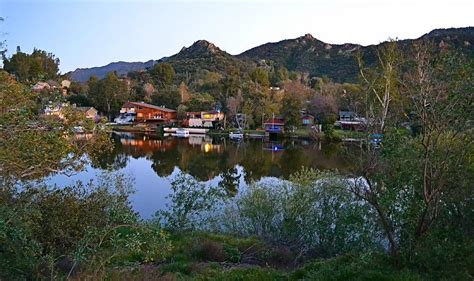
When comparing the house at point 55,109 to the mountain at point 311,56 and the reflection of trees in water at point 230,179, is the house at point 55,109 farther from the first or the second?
the mountain at point 311,56

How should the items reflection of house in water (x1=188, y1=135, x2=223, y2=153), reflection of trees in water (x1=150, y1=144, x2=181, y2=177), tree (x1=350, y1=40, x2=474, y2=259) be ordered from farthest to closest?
reflection of house in water (x1=188, y1=135, x2=223, y2=153) → reflection of trees in water (x1=150, y1=144, x2=181, y2=177) → tree (x1=350, y1=40, x2=474, y2=259)

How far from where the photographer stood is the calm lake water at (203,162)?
18531 mm

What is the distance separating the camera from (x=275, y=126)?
45375mm

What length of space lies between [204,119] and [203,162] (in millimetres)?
25577

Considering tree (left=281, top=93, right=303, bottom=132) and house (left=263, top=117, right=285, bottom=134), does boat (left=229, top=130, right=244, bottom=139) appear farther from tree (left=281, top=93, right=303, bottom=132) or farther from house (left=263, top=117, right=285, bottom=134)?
tree (left=281, top=93, right=303, bottom=132)

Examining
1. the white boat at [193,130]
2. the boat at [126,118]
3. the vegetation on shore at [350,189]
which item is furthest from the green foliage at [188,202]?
the boat at [126,118]

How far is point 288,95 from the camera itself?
46.7 meters

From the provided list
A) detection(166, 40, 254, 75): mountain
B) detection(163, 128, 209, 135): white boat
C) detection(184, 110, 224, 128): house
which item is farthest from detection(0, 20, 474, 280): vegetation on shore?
detection(166, 40, 254, 75): mountain

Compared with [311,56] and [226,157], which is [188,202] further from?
[311,56]

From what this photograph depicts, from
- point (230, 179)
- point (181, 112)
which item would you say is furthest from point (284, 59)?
point (230, 179)

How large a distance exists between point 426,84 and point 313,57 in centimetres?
11182

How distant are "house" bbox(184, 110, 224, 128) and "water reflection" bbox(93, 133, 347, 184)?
32.3ft

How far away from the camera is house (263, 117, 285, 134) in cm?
4503

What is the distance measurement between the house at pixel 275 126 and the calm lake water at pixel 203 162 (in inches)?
150
